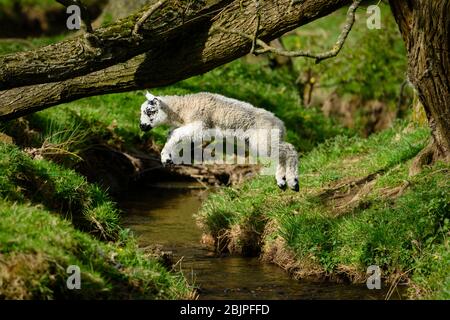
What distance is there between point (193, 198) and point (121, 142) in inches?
58.8

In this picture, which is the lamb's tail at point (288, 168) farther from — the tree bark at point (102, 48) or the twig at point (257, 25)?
the tree bark at point (102, 48)

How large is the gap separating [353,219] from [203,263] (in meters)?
1.88

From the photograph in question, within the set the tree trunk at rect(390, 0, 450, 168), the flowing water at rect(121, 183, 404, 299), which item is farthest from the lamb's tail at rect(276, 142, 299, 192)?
the tree trunk at rect(390, 0, 450, 168)

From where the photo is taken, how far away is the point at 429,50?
10000 mm

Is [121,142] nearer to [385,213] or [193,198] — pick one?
[193,198]

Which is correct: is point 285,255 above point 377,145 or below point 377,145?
below

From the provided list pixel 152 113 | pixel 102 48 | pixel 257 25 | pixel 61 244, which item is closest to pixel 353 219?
pixel 257 25

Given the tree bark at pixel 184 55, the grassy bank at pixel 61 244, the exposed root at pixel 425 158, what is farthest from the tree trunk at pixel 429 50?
the grassy bank at pixel 61 244

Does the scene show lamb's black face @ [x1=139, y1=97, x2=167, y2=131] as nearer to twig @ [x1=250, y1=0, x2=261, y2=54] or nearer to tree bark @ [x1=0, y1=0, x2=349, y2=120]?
tree bark @ [x1=0, y1=0, x2=349, y2=120]

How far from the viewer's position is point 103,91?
10.9 meters

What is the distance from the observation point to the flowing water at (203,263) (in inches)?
379

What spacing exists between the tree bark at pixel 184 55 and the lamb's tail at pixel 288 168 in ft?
4.22
